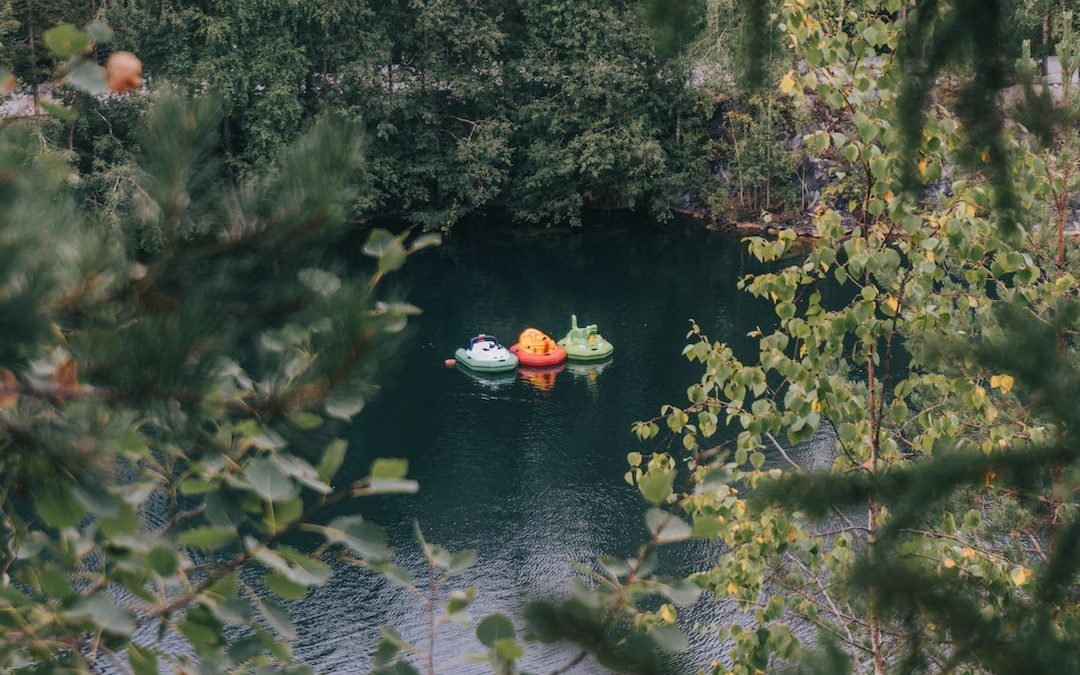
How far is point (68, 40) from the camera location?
191 centimetres

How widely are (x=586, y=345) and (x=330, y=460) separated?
50.0 ft

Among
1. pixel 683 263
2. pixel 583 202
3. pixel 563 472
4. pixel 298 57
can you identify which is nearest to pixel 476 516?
pixel 563 472

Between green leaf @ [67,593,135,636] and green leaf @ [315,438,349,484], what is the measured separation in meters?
0.41

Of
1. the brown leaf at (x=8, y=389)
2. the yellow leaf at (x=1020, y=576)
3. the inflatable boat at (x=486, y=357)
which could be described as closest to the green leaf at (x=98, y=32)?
the brown leaf at (x=8, y=389)

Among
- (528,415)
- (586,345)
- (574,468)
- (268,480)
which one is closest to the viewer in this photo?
(268,480)

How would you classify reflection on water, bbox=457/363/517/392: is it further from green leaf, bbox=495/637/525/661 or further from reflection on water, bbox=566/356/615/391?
green leaf, bbox=495/637/525/661

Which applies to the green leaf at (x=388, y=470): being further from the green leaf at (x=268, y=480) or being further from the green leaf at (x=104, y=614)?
the green leaf at (x=104, y=614)

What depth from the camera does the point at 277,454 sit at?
7.08ft

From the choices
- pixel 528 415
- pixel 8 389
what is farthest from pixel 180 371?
pixel 528 415

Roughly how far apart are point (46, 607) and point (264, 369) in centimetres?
65

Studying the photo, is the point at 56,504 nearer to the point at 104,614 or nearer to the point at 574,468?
the point at 104,614

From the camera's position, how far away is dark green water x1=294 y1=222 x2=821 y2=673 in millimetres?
11023

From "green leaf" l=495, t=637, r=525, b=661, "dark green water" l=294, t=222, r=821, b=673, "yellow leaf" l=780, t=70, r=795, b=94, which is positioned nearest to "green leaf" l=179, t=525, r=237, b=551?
"green leaf" l=495, t=637, r=525, b=661

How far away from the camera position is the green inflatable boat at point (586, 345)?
56.9ft
